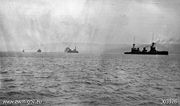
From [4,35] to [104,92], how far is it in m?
5.46

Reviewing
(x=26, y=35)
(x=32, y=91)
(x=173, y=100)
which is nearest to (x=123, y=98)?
(x=173, y=100)

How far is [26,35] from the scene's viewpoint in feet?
34.2

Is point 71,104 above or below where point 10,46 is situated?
below

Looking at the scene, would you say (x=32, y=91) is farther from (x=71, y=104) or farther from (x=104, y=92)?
(x=104, y=92)

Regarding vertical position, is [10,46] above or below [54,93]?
above

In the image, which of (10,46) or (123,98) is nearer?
(123,98)

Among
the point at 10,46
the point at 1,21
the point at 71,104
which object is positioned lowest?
the point at 71,104

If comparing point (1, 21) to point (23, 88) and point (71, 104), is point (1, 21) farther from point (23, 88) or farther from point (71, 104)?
point (71, 104)

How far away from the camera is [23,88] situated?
10.1 m

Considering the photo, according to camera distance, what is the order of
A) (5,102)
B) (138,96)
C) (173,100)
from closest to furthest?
1. (5,102)
2. (173,100)
3. (138,96)

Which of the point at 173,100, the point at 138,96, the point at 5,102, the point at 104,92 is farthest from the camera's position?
the point at 104,92

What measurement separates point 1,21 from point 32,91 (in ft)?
11.3

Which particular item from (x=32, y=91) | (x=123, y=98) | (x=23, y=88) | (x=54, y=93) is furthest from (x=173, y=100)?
(x=23, y=88)

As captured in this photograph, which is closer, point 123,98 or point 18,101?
point 18,101
